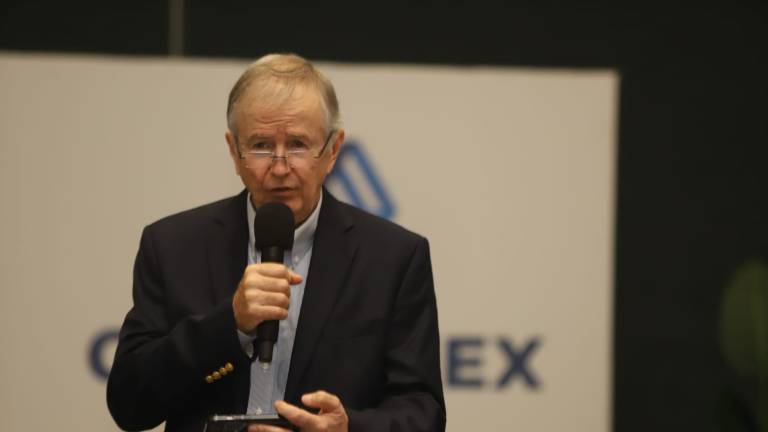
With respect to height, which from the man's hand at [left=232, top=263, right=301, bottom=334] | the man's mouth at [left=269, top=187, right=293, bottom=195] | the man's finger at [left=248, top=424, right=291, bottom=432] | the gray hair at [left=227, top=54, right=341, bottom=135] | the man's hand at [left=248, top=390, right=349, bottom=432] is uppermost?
the gray hair at [left=227, top=54, right=341, bottom=135]

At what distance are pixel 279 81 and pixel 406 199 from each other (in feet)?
5.50

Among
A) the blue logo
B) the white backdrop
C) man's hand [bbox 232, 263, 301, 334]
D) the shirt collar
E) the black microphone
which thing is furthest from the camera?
the blue logo

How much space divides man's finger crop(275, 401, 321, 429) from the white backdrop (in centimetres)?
186

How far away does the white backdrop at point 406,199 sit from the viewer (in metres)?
3.43

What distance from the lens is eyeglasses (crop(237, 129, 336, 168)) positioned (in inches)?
75.5

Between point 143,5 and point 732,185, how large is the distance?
2.86 meters

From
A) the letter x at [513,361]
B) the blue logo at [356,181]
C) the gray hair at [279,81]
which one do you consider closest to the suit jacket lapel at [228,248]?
the gray hair at [279,81]

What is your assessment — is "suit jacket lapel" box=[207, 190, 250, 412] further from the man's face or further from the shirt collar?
the man's face

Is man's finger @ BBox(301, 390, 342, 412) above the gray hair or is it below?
below

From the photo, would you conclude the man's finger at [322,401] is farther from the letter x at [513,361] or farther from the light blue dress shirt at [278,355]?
the letter x at [513,361]

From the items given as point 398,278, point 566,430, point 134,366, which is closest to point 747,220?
point 566,430

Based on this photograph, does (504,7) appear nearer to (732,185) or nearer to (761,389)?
(732,185)

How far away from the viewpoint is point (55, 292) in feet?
11.3

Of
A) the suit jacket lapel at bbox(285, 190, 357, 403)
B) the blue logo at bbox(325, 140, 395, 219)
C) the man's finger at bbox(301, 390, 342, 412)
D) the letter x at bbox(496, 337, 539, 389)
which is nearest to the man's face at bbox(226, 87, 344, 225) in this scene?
the suit jacket lapel at bbox(285, 190, 357, 403)
